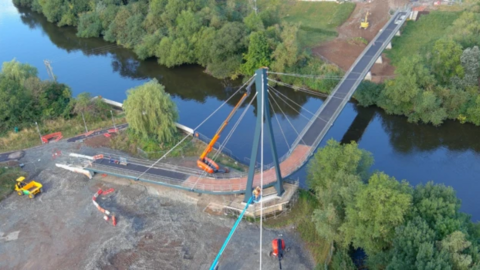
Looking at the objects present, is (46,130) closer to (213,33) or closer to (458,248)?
(213,33)

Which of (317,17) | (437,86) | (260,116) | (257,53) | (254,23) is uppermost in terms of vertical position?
(317,17)

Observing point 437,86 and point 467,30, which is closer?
point 437,86

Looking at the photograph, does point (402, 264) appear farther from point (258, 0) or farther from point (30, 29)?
point (30, 29)

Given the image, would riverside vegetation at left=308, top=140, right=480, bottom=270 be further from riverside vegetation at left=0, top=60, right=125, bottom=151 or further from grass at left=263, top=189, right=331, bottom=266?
riverside vegetation at left=0, top=60, right=125, bottom=151

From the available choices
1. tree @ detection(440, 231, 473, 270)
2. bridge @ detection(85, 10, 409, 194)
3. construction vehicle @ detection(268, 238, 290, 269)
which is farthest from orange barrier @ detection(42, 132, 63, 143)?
tree @ detection(440, 231, 473, 270)

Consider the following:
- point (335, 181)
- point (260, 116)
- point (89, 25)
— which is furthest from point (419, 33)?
point (89, 25)
